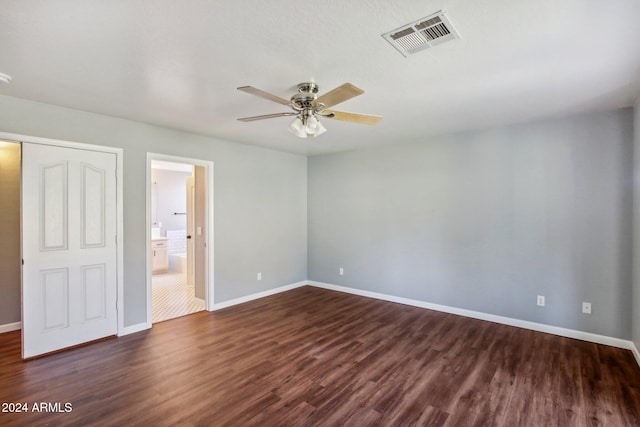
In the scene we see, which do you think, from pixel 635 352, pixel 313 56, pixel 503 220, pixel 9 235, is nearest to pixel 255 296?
pixel 9 235

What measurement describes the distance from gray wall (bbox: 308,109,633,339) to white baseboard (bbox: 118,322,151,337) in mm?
3195

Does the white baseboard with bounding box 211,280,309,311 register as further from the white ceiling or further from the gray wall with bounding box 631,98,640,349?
the gray wall with bounding box 631,98,640,349

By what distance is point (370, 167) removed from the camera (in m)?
5.18

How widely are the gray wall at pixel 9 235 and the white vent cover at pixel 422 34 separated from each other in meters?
4.76

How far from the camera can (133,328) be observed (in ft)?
12.0

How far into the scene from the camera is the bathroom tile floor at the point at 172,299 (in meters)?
4.35

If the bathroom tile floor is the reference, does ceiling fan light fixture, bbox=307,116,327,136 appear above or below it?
above

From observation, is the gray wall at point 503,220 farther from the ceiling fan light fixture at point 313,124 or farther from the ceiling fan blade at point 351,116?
the ceiling fan light fixture at point 313,124

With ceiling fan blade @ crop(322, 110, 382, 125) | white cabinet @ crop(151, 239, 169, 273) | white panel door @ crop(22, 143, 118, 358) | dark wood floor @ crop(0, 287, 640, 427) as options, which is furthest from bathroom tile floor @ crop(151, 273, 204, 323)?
ceiling fan blade @ crop(322, 110, 382, 125)

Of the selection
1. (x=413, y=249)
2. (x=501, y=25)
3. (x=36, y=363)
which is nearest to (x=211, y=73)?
(x=501, y=25)

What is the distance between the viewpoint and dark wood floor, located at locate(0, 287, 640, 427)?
216cm

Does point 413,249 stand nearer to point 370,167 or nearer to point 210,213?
point 370,167

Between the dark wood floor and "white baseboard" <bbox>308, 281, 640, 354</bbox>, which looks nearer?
the dark wood floor

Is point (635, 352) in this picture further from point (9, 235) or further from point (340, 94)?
point (9, 235)
